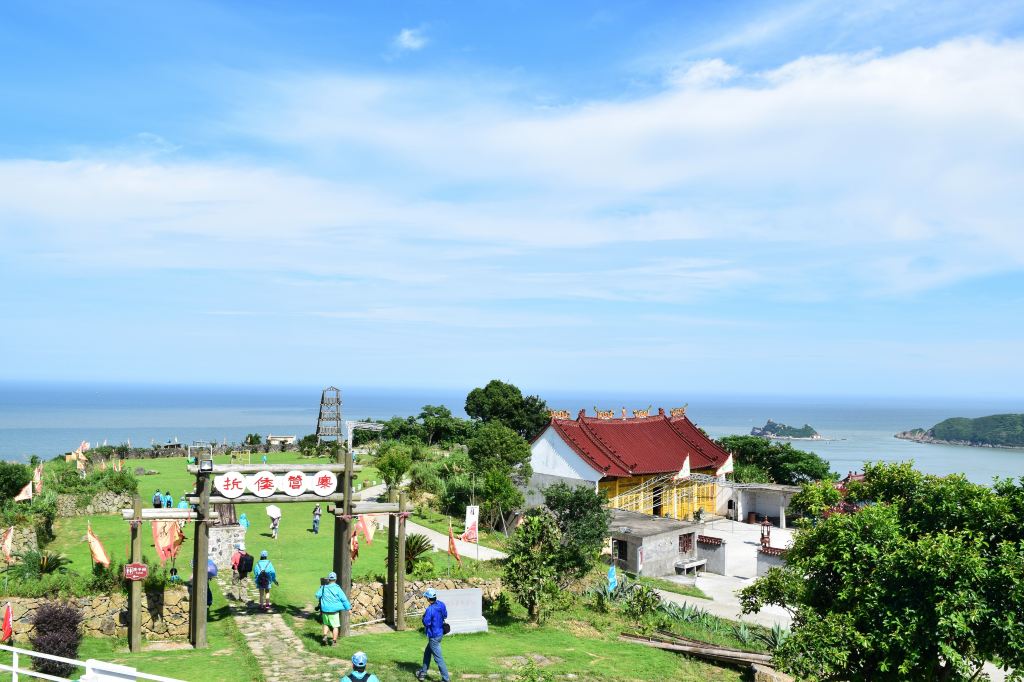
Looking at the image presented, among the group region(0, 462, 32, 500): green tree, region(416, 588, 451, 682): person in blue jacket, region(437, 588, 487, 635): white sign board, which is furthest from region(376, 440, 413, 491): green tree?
region(416, 588, 451, 682): person in blue jacket

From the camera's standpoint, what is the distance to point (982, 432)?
177500mm

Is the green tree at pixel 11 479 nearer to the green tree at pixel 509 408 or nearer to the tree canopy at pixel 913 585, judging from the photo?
the tree canopy at pixel 913 585

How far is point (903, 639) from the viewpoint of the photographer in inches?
475

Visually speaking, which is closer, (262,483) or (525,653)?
(525,653)

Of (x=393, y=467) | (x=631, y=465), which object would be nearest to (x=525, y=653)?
(x=393, y=467)

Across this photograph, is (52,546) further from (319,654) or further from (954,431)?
(954,431)

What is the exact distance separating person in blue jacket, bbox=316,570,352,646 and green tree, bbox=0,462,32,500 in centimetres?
1873

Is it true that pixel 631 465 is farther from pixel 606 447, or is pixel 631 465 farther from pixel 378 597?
pixel 378 597

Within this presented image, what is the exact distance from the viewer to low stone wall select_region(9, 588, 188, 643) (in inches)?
633

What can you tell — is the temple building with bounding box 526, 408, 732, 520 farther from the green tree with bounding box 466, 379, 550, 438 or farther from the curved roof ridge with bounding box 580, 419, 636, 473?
the green tree with bounding box 466, 379, 550, 438

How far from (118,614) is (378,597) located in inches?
230

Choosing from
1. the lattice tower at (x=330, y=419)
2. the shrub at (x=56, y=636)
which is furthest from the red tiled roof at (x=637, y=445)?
the shrub at (x=56, y=636)

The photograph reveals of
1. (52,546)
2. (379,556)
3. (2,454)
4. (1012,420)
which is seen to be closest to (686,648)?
(379,556)

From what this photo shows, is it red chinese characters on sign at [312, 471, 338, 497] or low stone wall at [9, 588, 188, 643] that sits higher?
red chinese characters on sign at [312, 471, 338, 497]
